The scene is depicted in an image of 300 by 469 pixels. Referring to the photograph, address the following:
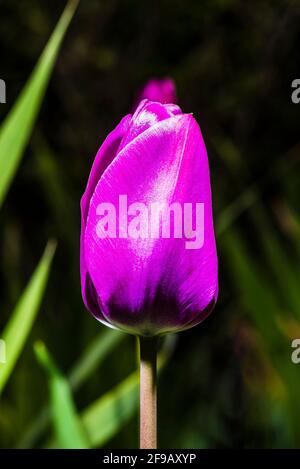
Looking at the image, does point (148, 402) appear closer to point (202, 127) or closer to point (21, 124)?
point (21, 124)

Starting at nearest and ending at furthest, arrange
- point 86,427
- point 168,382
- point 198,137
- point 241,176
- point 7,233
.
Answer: point 198,137
point 86,427
point 168,382
point 241,176
point 7,233

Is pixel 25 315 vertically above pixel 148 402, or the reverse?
pixel 25 315

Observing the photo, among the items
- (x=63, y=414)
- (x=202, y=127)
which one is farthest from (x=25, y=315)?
(x=202, y=127)

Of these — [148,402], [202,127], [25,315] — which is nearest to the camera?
[148,402]

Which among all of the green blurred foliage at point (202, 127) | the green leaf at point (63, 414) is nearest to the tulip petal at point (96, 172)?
the green leaf at point (63, 414)

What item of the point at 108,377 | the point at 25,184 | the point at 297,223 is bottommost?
the point at 108,377

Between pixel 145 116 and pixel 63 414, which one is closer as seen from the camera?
pixel 145 116

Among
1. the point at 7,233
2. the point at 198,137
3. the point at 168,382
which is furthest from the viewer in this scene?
the point at 7,233

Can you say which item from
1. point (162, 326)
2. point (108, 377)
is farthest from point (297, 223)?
point (162, 326)

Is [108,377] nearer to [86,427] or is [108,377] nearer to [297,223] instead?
[297,223]

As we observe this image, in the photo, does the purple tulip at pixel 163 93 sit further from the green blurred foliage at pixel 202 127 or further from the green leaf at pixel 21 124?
the green blurred foliage at pixel 202 127
